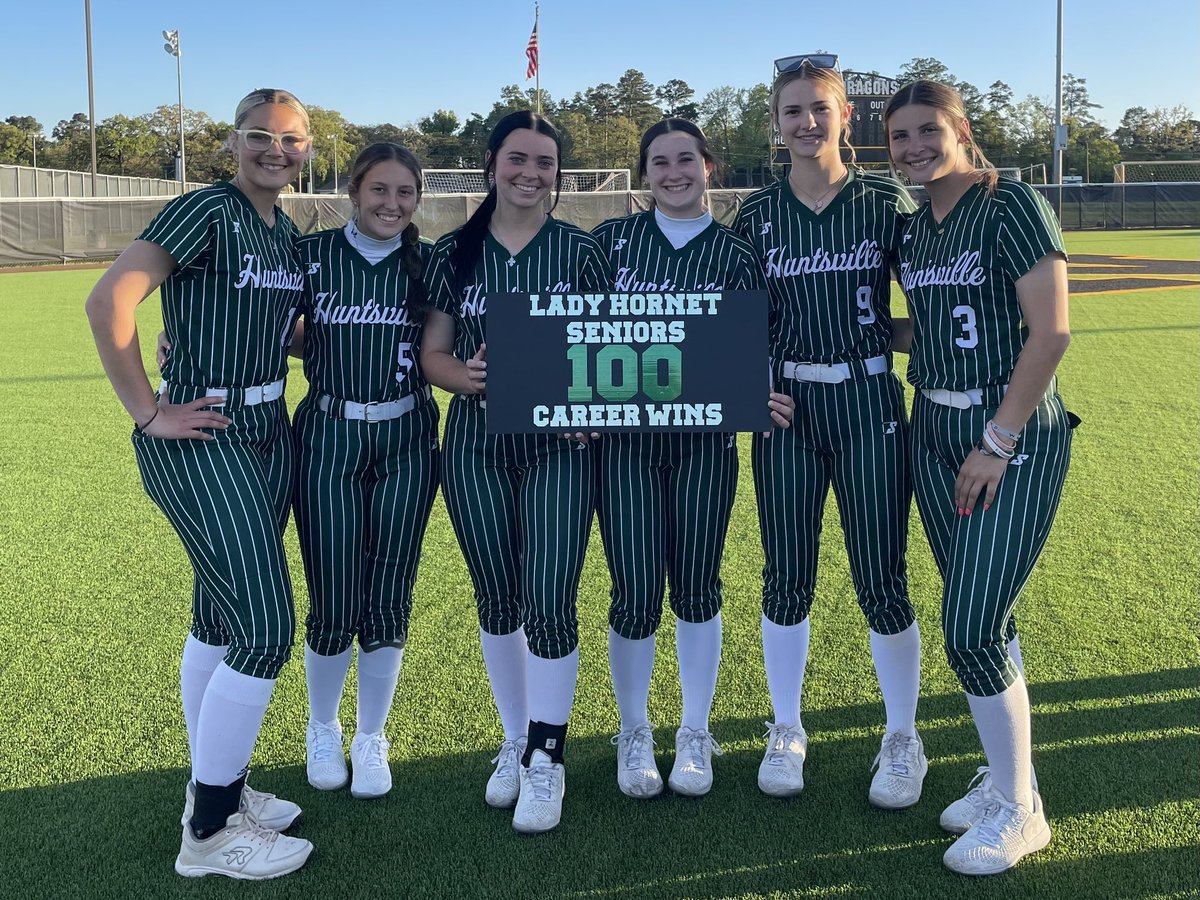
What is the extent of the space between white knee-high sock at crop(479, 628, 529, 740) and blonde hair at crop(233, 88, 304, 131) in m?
1.61

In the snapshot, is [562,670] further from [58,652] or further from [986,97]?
[986,97]

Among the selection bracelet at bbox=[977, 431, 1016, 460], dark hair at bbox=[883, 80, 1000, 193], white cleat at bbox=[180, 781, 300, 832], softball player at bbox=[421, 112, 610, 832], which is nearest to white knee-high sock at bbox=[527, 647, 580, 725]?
softball player at bbox=[421, 112, 610, 832]

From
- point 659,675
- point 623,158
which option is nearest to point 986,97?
point 623,158

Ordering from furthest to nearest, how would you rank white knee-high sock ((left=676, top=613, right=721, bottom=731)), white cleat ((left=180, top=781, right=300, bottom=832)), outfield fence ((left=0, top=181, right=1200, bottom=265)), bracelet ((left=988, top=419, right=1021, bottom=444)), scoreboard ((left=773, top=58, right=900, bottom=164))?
scoreboard ((left=773, top=58, right=900, bottom=164)) → outfield fence ((left=0, top=181, right=1200, bottom=265)) → white knee-high sock ((left=676, top=613, right=721, bottom=731)) → white cleat ((left=180, top=781, right=300, bottom=832)) → bracelet ((left=988, top=419, right=1021, bottom=444))

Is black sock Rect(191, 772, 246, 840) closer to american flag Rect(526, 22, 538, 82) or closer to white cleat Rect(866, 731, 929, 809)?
white cleat Rect(866, 731, 929, 809)

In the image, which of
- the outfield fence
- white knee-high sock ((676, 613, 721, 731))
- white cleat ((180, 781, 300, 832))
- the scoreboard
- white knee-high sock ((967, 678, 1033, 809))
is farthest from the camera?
the scoreboard

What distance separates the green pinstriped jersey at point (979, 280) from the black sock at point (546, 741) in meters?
1.44

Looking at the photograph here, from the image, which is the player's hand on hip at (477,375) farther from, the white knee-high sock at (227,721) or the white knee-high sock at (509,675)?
the white knee-high sock at (227,721)

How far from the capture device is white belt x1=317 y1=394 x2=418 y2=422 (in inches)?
108

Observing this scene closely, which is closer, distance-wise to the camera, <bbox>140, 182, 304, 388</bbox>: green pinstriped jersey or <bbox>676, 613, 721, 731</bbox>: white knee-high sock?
<bbox>140, 182, 304, 388</bbox>: green pinstriped jersey

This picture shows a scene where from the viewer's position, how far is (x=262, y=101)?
262 centimetres

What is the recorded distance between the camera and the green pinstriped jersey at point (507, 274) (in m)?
2.82

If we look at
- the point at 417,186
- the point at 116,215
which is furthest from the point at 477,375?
the point at 116,215

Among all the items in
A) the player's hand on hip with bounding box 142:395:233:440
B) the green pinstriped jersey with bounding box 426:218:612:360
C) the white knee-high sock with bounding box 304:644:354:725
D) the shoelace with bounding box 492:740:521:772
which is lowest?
the shoelace with bounding box 492:740:521:772
